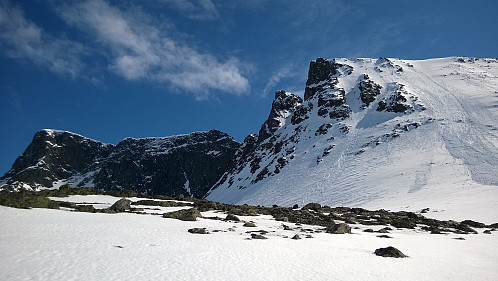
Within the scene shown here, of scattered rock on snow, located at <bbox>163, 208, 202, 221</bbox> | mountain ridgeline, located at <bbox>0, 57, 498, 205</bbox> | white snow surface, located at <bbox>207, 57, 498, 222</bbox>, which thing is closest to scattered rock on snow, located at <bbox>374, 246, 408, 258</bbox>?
scattered rock on snow, located at <bbox>163, 208, 202, 221</bbox>

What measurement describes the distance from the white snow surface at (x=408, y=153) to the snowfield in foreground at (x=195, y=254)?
27242mm

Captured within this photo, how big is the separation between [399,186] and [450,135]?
26.7 metres

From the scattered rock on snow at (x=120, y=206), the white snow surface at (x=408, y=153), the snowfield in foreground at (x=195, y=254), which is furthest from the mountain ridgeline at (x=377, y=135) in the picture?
the scattered rock on snow at (x=120, y=206)

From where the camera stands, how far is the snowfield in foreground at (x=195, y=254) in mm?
10516

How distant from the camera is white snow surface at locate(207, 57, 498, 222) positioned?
51.6 metres

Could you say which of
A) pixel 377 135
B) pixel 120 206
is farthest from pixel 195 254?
pixel 377 135

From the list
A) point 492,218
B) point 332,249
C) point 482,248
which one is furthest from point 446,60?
point 332,249

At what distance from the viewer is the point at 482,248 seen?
20422 mm

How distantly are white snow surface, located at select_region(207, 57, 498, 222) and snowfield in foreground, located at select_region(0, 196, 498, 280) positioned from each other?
27.2 metres

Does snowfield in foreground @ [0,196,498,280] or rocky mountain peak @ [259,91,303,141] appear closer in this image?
snowfield in foreground @ [0,196,498,280]

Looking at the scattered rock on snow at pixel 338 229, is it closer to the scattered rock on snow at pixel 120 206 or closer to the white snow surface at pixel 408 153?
the scattered rock on snow at pixel 120 206

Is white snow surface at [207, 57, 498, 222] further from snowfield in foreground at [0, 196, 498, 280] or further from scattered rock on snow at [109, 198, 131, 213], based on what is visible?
scattered rock on snow at [109, 198, 131, 213]

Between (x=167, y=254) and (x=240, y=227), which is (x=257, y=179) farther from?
(x=167, y=254)

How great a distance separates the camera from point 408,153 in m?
70.9
